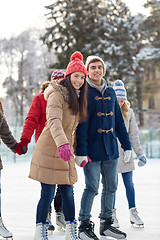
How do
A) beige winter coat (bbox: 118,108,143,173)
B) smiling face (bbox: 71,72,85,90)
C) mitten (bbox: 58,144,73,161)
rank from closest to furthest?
mitten (bbox: 58,144,73,161) → smiling face (bbox: 71,72,85,90) → beige winter coat (bbox: 118,108,143,173)

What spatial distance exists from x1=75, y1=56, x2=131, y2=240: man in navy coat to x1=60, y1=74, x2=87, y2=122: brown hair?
7.3 inches

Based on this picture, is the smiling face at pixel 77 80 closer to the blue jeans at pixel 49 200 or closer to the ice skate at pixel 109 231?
the blue jeans at pixel 49 200

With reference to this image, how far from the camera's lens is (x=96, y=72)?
4.08 m

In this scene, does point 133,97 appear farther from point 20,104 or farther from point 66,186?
point 66,186

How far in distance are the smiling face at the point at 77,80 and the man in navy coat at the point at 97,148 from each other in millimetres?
259

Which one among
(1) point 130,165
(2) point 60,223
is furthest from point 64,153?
(1) point 130,165

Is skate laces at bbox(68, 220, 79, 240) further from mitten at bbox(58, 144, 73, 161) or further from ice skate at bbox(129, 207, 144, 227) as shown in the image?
ice skate at bbox(129, 207, 144, 227)

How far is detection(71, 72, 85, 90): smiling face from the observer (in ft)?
12.3

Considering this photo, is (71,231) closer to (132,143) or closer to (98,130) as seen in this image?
(98,130)

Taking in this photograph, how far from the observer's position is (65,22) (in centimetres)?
2570

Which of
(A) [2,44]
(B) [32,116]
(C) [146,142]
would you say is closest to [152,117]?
(A) [2,44]

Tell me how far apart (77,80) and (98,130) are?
0.53m

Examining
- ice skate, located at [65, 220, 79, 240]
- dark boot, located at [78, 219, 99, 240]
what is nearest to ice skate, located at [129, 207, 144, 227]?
dark boot, located at [78, 219, 99, 240]

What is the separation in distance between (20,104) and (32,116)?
34287 millimetres
